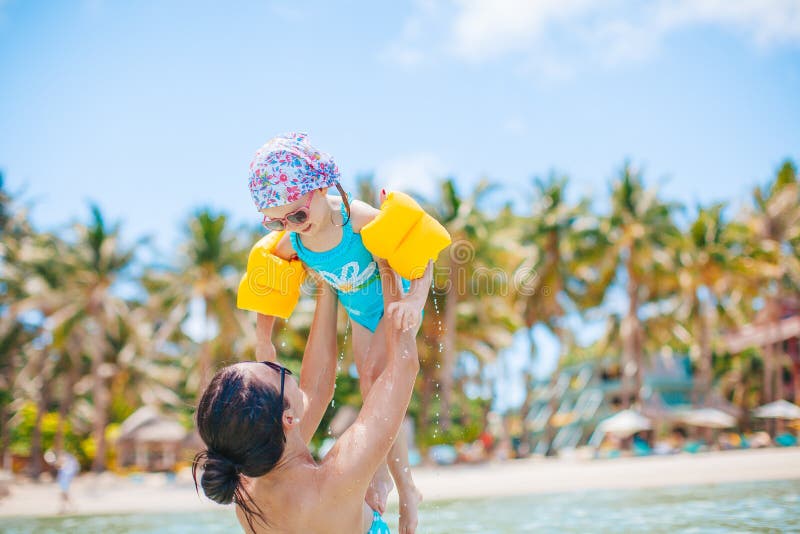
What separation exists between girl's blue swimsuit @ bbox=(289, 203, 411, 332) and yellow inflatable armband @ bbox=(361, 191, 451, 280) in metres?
0.36

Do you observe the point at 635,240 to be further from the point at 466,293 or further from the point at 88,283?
the point at 88,283

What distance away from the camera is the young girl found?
3084 mm

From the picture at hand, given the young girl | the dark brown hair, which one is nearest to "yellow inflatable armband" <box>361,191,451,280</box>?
the young girl

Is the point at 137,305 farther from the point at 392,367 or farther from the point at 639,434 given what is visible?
the point at 392,367

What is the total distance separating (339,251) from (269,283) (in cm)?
42

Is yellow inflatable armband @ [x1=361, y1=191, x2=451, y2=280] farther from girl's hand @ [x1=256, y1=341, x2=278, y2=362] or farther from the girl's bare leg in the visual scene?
girl's hand @ [x1=256, y1=341, x2=278, y2=362]

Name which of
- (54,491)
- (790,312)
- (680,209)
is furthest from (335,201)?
(790,312)

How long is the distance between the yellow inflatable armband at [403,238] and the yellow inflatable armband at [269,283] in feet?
2.32

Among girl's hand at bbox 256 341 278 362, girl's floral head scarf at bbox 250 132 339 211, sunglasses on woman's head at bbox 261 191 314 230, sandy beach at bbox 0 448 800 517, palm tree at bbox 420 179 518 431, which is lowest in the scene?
sandy beach at bbox 0 448 800 517

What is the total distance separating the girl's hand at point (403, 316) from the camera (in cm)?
254

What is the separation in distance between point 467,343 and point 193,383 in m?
14.2

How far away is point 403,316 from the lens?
8.48 ft

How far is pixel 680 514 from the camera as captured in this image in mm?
9016

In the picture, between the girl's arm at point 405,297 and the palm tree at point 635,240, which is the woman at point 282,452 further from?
the palm tree at point 635,240
